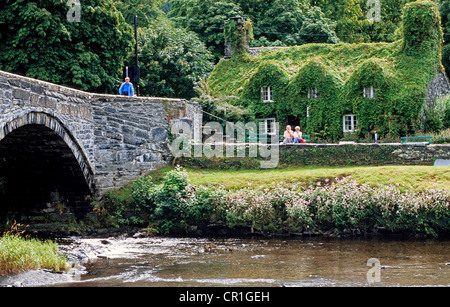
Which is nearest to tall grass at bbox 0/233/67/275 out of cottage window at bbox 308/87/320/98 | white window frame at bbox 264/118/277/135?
white window frame at bbox 264/118/277/135

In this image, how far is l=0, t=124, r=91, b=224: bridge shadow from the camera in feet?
63.5

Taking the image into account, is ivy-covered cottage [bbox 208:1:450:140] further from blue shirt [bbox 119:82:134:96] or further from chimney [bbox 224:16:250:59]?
blue shirt [bbox 119:82:134:96]

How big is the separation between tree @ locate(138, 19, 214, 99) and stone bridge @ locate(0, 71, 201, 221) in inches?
461

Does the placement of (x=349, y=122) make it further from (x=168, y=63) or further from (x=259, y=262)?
(x=259, y=262)

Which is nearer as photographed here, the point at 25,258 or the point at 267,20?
the point at 25,258

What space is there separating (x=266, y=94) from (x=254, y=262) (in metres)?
20.6

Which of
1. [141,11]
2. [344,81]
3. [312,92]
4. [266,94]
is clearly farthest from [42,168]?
[141,11]

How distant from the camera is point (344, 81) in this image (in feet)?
112

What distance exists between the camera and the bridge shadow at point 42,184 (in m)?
19.3

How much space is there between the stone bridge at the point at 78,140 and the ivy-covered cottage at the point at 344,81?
1059 centimetres

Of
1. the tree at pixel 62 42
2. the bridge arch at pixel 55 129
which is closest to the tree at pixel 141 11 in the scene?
the tree at pixel 62 42

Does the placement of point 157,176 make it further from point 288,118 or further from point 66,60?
point 288,118

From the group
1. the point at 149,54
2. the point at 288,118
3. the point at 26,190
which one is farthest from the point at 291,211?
the point at 149,54

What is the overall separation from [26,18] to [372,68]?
16905 mm
